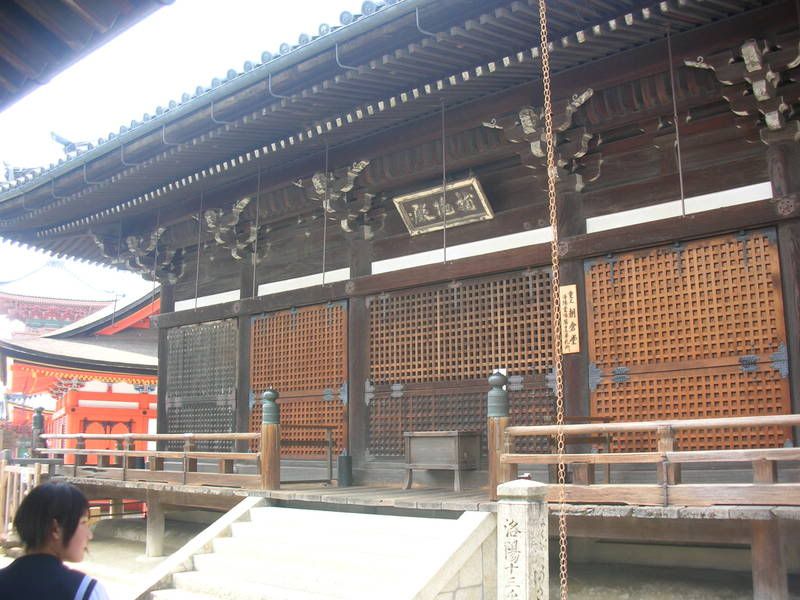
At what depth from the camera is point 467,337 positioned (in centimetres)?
970

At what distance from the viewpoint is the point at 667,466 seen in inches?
243

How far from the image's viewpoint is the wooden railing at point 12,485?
12.3 metres

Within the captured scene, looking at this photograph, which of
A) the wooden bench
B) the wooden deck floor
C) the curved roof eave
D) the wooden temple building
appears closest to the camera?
the wooden deck floor

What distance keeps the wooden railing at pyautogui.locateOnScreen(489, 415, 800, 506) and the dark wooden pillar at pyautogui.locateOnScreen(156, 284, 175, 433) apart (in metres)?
8.30

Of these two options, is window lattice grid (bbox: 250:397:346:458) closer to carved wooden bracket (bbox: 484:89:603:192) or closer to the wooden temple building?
the wooden temple building

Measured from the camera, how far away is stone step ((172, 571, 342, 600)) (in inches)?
266

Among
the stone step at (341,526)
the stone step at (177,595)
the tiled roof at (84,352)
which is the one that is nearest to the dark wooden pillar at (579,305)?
the stone step at (341,526)

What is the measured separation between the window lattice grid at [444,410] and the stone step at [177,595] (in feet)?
11.1

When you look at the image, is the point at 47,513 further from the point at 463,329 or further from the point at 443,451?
the point at 463,329

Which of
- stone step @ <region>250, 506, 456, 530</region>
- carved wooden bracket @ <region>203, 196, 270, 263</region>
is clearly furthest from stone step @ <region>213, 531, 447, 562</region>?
carved wooden bracket @ <region>203, 196, 270, 263</region>

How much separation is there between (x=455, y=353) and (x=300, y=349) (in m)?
2.83

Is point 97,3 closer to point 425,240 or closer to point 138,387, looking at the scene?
point 425,240

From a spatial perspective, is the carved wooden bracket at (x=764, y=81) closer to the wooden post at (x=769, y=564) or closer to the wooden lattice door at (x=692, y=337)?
the wooden lattice door at (x=692, y=337)

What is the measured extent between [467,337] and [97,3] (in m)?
7.14
